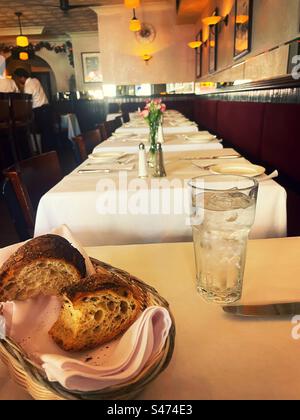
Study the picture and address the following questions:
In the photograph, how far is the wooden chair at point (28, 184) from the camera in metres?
1.13

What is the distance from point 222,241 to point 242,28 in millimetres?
4022

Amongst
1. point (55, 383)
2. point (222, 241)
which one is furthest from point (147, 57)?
point (55, 383)

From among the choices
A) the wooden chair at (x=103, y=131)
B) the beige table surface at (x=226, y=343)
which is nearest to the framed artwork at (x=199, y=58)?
the wooden chair at (x=103, y=131)

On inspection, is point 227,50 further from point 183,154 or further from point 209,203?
point 209,203

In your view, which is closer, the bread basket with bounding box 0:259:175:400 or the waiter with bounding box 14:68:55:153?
the bread basket with bounding box 0:259:175:400

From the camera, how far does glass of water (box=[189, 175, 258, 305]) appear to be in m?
0.51

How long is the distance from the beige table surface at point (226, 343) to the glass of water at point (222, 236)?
29mm

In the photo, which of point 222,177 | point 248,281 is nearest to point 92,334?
point 248,281

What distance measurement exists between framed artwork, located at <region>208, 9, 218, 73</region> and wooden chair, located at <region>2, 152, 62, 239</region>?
4.96 m

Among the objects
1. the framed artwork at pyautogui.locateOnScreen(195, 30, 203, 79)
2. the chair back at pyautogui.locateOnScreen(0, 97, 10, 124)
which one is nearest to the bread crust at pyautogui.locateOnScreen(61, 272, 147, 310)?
the chair back at pyautogui.locateOnScreen(0, 97, 10, 124)

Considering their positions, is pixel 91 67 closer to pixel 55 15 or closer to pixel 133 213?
pixel 55 15

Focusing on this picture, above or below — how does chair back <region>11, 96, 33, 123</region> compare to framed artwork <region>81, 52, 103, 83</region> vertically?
below

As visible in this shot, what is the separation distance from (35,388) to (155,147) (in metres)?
1.12

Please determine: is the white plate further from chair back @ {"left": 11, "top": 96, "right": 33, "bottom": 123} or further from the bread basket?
chair back @ {"left": 11, "top": 96, "right": 33, "bottom": 123}
